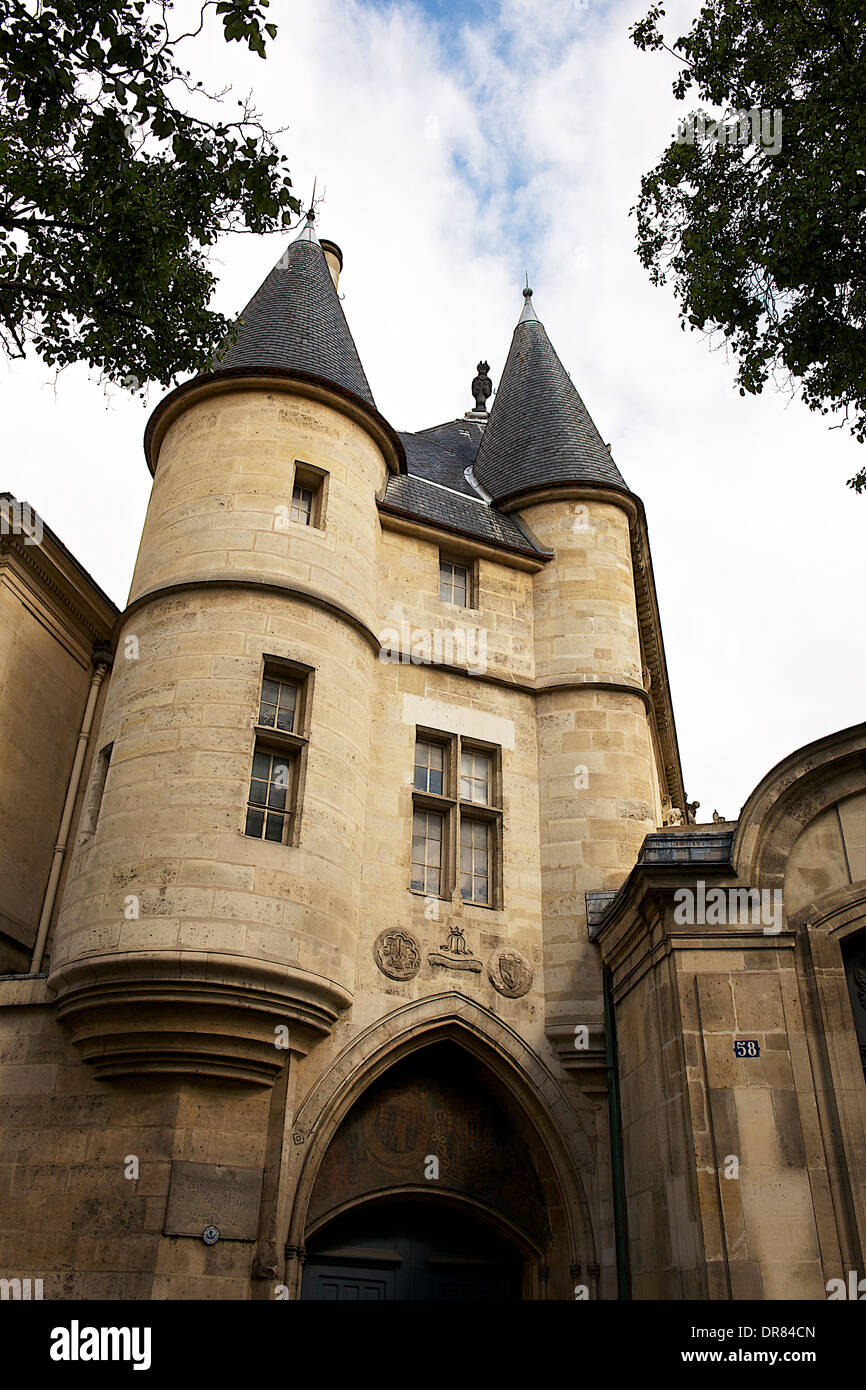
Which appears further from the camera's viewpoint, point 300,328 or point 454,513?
point 454,513

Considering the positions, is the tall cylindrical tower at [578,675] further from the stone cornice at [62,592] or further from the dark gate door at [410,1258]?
the stone cornice at [62,592]

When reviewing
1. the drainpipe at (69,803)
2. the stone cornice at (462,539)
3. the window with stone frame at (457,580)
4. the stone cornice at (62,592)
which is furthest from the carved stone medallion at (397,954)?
the stone cornice at (62,592)

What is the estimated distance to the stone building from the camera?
845 centimetres

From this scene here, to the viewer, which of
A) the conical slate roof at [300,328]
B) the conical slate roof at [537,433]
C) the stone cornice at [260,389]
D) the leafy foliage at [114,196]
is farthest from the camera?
the conical slate roof at [537,433]

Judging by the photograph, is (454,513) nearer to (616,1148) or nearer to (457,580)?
(457,580)

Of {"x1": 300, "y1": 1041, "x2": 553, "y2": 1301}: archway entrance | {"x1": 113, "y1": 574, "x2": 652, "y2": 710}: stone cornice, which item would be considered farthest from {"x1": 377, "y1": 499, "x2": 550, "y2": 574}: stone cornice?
{"x1": 300, "y1": 1041, "x2": 553, "y2": 1301}: archway entrance

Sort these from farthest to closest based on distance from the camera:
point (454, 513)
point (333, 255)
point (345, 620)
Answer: point (333, 255), point (454, 513), point (345, 620)

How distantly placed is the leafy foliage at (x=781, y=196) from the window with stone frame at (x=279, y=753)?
17.3 feet

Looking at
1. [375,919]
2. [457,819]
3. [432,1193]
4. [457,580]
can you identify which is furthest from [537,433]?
[432,1193]

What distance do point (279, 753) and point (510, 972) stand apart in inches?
132

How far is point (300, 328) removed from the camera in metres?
13.6

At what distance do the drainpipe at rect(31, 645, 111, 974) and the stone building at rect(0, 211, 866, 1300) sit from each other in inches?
1.8

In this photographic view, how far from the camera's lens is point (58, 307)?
25.9 feet

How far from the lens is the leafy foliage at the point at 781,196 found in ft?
28.3
